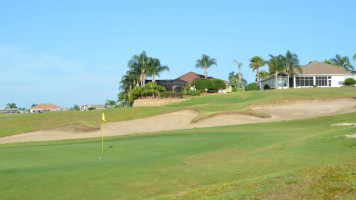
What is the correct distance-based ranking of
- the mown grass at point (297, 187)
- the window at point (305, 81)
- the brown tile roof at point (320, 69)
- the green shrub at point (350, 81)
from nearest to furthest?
A: the mown grass at point (297, 187) → the green shrub at point (350, 81) → the brown tile roof at point (320, 69) → the window at point (305, 81)

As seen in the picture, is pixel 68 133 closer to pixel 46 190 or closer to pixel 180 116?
pixel 180 116

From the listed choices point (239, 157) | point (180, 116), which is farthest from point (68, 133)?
point (239, 157)

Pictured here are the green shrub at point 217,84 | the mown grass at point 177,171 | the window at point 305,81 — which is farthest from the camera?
the green shrub at point 217,84

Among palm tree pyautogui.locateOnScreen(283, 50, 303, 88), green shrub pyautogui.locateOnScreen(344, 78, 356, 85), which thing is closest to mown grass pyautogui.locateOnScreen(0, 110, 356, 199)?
palm tree pyautogui.locateOnScreen(283, 50, 303, 88)

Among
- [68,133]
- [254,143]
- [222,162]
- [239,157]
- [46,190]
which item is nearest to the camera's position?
[46,190]

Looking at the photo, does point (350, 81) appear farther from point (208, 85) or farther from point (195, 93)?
point (195, 93)

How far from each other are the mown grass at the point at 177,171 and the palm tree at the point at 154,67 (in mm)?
82113

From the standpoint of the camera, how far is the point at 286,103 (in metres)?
62.6

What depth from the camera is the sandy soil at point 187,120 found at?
45.3 metres

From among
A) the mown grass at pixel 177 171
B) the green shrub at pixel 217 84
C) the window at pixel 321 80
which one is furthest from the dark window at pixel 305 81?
the mown grass at pixel 177 171

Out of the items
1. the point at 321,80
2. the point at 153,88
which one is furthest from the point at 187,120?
the point at 321,80

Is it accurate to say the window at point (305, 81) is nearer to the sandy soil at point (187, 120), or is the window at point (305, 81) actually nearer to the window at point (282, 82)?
the window at point (282, 82)

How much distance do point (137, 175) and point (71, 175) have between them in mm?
3067

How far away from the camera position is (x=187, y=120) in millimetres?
53531
